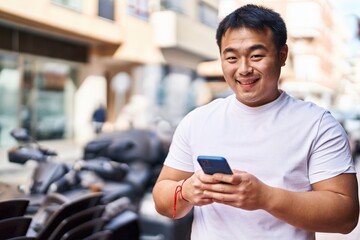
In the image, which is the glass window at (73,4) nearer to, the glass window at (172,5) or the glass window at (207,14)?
the glass window at (172,5)

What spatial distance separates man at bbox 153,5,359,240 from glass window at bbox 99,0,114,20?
1680 mm

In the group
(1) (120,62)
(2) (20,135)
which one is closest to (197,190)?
(2) (20,135)

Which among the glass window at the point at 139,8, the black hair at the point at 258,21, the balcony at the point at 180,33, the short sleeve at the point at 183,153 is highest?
the glass window at the point at 139,8

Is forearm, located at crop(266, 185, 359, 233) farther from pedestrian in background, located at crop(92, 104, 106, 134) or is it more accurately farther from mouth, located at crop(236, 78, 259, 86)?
pedestrian in background, located at crop(92, 104, 106, 134)

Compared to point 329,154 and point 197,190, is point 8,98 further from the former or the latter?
point 329,154

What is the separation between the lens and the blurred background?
2.31m

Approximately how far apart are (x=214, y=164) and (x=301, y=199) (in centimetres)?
19

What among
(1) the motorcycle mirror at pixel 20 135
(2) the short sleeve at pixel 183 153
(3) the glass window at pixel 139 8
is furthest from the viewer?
(3) the glass window at pixel 139 8

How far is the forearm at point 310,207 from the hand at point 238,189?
0.09 feet

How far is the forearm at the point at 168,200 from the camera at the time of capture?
2.99 ft

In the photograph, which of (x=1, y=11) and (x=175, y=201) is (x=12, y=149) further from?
(x=175, y=201)

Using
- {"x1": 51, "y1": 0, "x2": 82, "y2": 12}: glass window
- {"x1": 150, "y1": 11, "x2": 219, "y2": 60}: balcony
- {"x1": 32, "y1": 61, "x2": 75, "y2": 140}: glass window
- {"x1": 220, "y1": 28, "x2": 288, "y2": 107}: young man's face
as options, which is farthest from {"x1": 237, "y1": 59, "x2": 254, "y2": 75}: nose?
{"x1": 51, "y1": 0, "x2": 82, "y2": 12}: glass window

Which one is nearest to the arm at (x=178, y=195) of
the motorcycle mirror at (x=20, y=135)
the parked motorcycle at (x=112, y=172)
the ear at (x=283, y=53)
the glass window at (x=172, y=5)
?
the ear at (x=283, y=53)

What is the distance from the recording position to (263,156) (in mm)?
869
